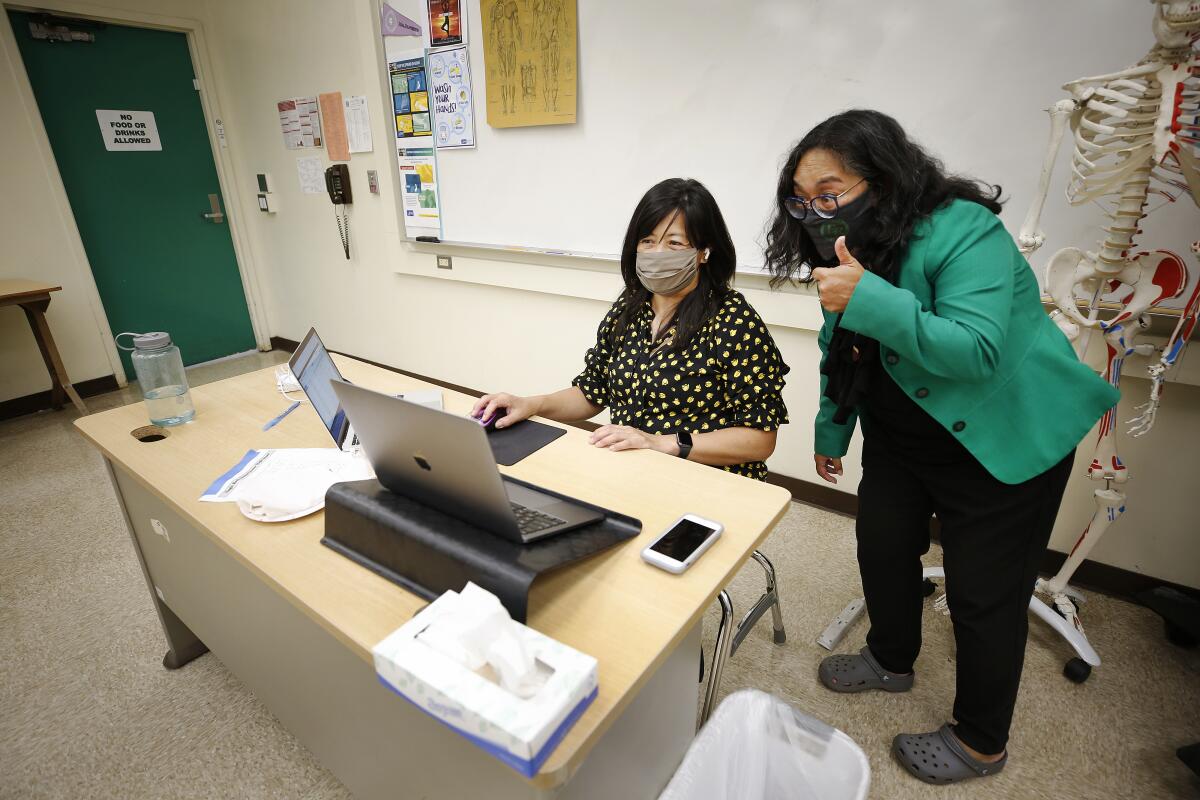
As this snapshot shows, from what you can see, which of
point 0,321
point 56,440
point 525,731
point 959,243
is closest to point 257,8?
point 0,321

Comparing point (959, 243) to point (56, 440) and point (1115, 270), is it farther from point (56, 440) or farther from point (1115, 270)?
point (56, 440)

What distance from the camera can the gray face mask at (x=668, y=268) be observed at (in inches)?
56.0

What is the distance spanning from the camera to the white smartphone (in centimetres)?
91

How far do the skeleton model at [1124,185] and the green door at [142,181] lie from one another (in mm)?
4812

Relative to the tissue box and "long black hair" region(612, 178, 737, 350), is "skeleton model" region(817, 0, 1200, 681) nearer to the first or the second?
"long black hair" region(612, 178, 737, 350)

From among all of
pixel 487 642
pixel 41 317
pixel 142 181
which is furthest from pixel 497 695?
pixel 142 181

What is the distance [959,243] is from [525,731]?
102 cm

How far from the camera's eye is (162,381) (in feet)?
5.01

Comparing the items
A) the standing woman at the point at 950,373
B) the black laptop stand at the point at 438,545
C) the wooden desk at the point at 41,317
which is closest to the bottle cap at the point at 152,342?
the black laptop stand at the point at 438,545

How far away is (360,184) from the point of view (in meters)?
3.55

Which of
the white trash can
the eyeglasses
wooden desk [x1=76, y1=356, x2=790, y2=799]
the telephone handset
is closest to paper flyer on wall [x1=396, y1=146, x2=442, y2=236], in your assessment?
the telephone handset

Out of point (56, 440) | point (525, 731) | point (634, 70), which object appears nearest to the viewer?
point (525, 731)

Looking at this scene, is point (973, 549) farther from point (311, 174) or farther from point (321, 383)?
point (311, 174)

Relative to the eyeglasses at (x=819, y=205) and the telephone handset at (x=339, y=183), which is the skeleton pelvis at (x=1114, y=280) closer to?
the eyeglasses at (x=819, y=205)
